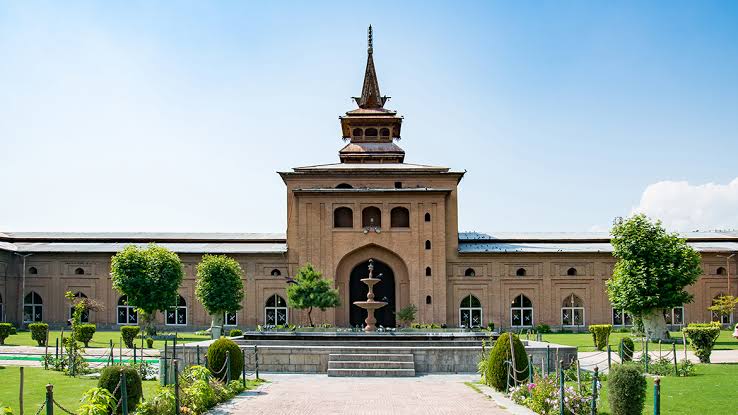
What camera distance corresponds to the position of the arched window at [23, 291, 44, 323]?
4856 cm

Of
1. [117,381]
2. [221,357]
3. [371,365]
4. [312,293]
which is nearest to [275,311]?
[312,293]

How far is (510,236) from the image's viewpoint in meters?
52.4

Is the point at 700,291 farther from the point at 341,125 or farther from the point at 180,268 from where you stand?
the point at 180,268

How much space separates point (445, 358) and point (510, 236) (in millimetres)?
29461

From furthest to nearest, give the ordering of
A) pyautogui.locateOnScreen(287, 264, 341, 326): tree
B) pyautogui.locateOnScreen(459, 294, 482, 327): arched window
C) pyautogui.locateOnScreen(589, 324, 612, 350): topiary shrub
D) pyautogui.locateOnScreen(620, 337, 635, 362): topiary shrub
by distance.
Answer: pyautogui.locateOnScreen(459, 294, 482, 327): arched window < pyautogui.locateOnScreen(287, 264, 341, 326): tree < pyautogui.locateOnScreen(589, 324, 612, 350): topiary shrub < pyautogui.locateOnScreen(620, 337, 635, 362): topiary shrub

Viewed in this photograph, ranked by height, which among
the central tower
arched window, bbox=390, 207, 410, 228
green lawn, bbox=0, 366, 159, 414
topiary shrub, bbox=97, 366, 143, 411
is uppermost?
the central tower

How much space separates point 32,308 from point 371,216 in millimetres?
21581

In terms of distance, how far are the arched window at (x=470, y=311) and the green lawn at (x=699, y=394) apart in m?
23.6

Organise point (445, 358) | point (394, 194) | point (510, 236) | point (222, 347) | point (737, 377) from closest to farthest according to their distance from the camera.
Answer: point (222, 347) < point (737, 377) < point (445, 358) < point (394, 194) < point (510, 236)

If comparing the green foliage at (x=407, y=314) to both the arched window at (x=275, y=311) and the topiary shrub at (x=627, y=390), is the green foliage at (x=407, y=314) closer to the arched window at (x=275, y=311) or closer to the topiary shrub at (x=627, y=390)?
the arched window at (x=275, y=311)

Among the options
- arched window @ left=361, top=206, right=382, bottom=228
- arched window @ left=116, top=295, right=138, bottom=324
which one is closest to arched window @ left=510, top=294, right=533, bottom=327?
arched window @ left=361, top=206, right=382, bottom=228

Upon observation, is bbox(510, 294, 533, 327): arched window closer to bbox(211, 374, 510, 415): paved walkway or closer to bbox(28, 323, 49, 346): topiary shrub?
bbox(211, 374, 510, 415): paved walkway

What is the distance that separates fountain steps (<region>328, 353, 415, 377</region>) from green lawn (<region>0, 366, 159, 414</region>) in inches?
208

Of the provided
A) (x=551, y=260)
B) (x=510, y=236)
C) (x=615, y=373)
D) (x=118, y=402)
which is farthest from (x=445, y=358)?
(x=510, y=236)
